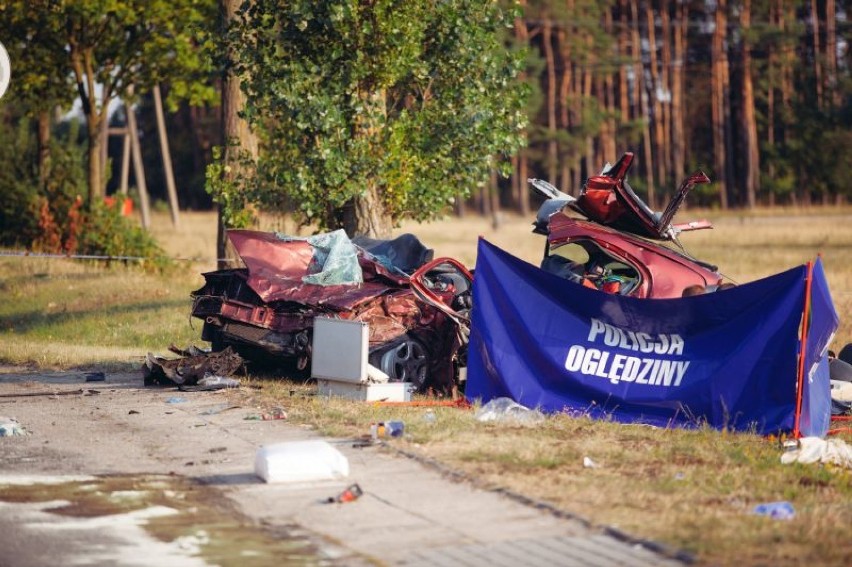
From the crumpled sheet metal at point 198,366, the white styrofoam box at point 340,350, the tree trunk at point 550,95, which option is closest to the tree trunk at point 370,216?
the crumpled sheet metal at point 198,366

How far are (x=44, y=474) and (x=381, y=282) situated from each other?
5321 mm

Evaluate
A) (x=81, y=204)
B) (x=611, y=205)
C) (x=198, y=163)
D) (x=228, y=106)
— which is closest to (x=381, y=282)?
(x=611, y=205)

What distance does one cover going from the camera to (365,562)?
6.95 metres

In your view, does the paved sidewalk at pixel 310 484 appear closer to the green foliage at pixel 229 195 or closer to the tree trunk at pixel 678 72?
the green foliage at pixel 229 195

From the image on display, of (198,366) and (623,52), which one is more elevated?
(623,52)

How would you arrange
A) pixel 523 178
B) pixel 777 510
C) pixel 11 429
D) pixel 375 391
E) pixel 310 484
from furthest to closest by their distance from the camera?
pixel 523 178 < pixel 375 391 < pixel 11 429 < pixel 310 484 < pixel 777 510

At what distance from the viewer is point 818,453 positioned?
382 inches

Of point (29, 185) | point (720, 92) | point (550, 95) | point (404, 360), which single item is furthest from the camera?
point (550, 95)

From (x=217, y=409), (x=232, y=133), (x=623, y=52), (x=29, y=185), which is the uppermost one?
(x=623, y=52)

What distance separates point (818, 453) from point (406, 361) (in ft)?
15.1

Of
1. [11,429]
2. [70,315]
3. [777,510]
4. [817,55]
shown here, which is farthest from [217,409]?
[817,55]

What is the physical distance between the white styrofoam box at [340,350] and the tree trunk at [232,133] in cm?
874

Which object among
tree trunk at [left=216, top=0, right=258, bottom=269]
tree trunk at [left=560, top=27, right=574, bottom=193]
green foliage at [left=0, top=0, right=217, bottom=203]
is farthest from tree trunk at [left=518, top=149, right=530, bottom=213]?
tree trunk at [left=216, top=0, right=258, bottom=269]

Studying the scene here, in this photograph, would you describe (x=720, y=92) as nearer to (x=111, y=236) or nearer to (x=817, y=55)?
(x=817, y=55)
